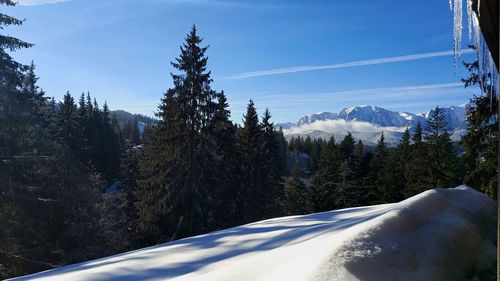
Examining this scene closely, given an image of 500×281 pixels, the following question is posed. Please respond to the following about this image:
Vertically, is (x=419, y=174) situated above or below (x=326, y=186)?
above

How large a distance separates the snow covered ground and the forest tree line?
24.1 feet

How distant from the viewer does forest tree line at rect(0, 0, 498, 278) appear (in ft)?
44.7

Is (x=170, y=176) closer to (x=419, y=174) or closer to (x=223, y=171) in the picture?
(x=223, y=171)

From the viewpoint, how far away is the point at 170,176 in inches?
905

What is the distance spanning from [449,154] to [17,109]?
114 ft

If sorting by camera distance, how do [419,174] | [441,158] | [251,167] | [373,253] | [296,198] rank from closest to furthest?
1. [373,253]
2. [251,167]
3. [441,158]
4. [419,174]
5. [296,198]

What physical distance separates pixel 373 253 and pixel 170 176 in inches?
813

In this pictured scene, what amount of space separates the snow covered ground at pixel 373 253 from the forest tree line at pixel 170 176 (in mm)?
7360

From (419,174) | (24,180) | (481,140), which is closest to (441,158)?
(419,174)

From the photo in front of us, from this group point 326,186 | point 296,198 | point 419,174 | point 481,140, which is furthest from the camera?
point 296,198

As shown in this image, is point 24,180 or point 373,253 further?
point 24,180

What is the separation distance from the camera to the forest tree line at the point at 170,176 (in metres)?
13.6

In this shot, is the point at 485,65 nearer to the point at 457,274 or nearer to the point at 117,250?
the point at 457,274

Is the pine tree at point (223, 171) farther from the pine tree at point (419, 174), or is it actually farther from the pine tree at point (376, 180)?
the pine tree at point (376, 180)
